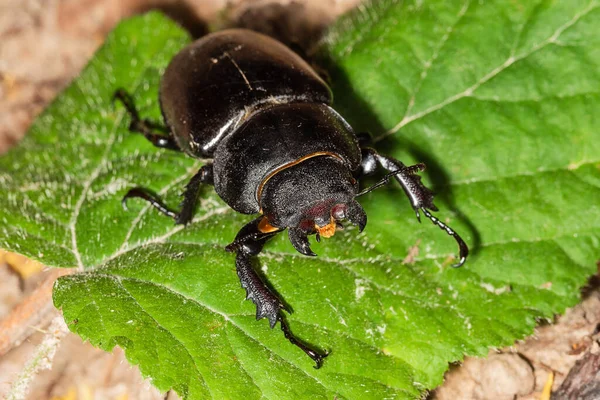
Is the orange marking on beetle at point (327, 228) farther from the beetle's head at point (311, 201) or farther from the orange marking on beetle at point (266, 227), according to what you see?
the orange marking on beetle at point (266, 227)

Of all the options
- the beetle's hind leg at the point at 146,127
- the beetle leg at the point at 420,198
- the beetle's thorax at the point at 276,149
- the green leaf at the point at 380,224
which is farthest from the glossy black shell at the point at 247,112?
the green leaf at the point at 380,224

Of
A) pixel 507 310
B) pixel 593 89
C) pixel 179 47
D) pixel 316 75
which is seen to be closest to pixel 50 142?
pixel 179 47

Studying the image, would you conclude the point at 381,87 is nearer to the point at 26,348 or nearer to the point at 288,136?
the point at 288,136

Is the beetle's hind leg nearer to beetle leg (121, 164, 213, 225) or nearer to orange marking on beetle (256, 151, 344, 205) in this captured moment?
beetle leg (121, 164, 213, 225)

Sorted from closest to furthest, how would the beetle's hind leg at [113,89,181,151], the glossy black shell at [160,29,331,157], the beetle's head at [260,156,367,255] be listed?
the beetle's head at [260,156,367,255]
the glossy black shell at [160,29,331,157]
the beetle's hind leg at [113,89,181,151]

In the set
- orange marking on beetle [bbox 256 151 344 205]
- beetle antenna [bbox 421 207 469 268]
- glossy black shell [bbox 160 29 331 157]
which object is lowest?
beetle antenna [bbox 421 207 469 268]

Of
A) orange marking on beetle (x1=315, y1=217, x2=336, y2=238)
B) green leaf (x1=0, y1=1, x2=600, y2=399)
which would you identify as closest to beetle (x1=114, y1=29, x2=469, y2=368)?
orange marking on beetle (x1=315, y1=217, x2=336, y2=238)
